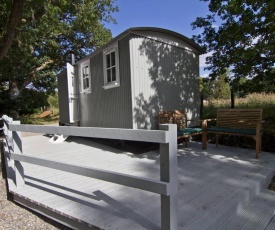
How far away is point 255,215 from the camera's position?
7.98ft

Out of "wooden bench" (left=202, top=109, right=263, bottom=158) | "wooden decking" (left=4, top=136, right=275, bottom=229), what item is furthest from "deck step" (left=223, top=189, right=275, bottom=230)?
"wooden bench" (left=202, top=109, right=263, bottom=158)

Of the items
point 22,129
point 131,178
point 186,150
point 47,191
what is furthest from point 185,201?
point 186,150

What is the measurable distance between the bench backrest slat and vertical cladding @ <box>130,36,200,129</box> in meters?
1.19

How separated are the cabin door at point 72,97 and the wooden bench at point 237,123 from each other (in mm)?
4513

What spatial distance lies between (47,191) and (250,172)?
310 cm

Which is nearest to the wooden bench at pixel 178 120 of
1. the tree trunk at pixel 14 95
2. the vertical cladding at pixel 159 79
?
the vertical cladding at pixel 159 79

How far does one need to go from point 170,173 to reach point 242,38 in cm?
497

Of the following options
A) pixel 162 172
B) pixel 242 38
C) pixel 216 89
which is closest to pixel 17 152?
pixel 162 172

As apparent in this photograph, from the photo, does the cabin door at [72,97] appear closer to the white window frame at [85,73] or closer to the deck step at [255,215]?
the white window frame at [85,73]

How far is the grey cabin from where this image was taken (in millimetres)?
5008

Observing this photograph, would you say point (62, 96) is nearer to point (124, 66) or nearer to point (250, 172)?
point (124, 66)

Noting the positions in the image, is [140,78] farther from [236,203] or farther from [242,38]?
[236,203]

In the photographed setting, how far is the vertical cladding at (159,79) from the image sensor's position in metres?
5.02

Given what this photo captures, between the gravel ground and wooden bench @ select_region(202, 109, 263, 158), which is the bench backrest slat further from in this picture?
the gravel ground
